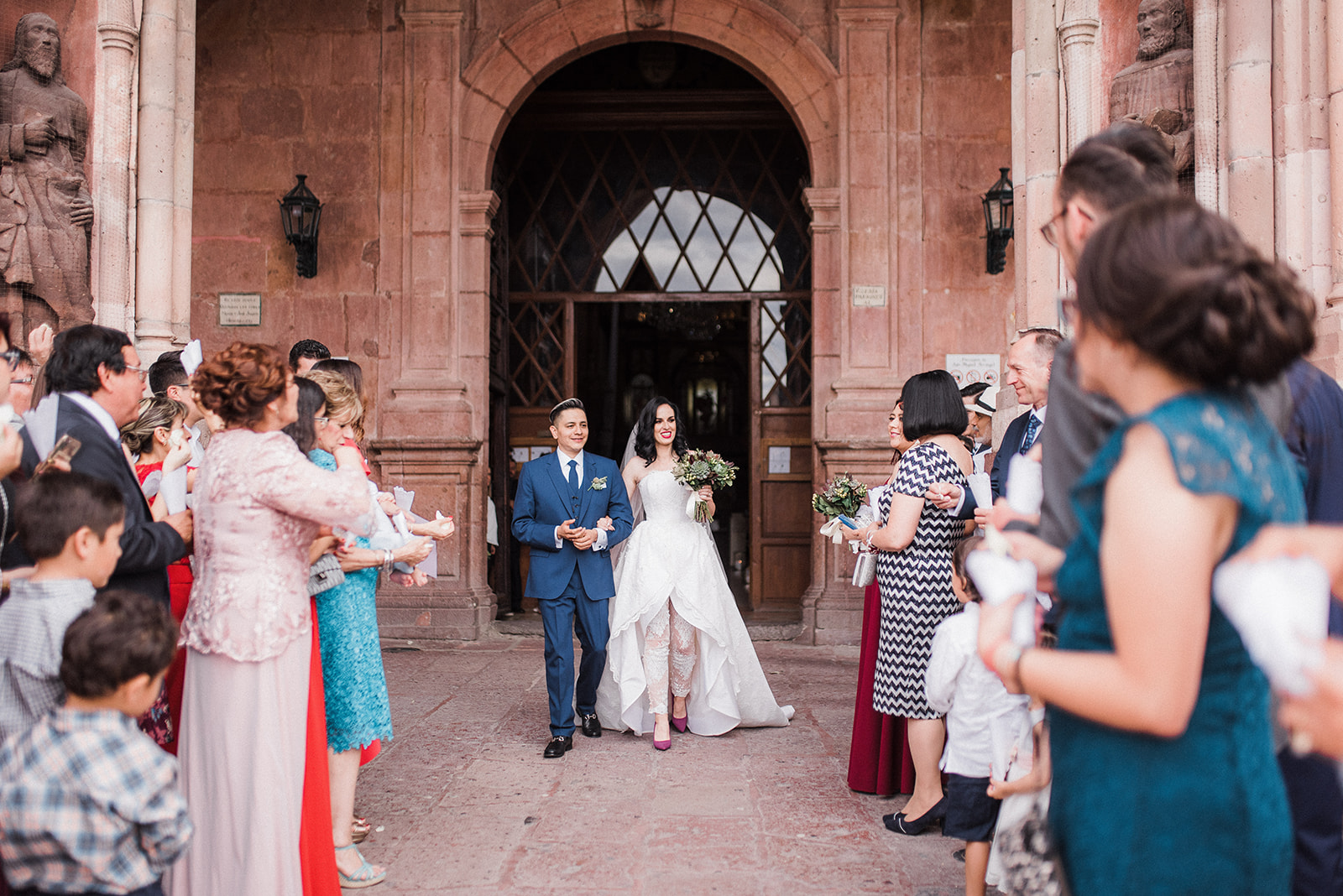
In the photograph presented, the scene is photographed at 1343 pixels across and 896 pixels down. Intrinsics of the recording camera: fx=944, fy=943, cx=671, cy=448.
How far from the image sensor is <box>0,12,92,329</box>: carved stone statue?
5227 millimetres

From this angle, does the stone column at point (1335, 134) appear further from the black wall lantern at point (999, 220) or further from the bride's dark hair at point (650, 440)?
the black wall lantern at point (999, 220)

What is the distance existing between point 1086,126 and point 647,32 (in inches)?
203

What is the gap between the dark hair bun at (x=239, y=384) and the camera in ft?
8.91

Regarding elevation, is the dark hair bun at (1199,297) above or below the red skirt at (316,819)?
above

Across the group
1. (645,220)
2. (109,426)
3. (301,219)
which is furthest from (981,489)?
(645,220)

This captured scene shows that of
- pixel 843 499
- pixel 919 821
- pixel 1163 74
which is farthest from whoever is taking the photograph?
pixel 843 499

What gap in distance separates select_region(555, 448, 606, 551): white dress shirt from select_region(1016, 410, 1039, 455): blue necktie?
2511 millimetres

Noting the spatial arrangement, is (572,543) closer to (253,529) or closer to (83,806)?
(253,529)

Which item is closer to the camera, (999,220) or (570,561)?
(570,561)

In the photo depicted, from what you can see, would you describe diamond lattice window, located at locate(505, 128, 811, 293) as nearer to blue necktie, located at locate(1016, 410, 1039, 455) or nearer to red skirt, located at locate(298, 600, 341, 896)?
blue necktie, located at locate(1016, 410, 1039, 455)

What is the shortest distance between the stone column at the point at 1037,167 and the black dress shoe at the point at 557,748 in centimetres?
337

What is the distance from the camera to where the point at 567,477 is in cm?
557

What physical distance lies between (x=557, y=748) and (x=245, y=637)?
2.64 m

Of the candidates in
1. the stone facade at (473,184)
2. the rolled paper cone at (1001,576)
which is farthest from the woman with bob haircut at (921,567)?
the stone facade at (473,184)
